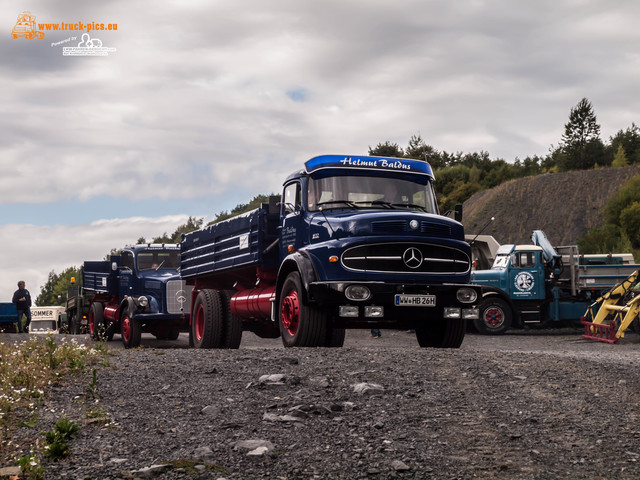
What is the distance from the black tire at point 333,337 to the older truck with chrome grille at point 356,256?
0.01 metres

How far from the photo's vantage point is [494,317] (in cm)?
2289

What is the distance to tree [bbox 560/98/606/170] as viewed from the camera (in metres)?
65.8

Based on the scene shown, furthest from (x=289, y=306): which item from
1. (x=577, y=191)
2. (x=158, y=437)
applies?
(x=577, y=191)

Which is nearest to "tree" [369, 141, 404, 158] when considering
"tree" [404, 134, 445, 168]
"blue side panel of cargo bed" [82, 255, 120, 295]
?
"tree" [404, 134, 445, 168]

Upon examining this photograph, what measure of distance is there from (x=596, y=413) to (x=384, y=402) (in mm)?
1893

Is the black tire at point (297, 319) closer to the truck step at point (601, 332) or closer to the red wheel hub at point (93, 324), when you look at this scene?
the truck step at point (601, 332)

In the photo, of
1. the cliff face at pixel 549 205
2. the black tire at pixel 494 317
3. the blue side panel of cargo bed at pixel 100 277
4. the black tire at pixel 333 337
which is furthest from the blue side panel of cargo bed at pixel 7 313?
the cliff face at pixel 549 205

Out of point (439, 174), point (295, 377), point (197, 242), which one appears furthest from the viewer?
point (439, 174)

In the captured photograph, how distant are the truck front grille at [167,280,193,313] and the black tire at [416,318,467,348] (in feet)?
23.5

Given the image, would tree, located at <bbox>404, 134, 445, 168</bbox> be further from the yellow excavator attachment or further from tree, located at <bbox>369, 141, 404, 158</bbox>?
the yellow excavator attachment

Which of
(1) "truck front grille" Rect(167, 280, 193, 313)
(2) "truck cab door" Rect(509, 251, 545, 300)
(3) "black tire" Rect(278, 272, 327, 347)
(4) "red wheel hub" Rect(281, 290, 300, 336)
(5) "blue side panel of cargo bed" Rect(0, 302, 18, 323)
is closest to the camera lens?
(3) "black tire" Rect(278, 272, 327, 347)

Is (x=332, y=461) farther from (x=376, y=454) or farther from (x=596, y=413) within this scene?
(x=596, y=413)

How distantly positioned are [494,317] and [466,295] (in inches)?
493

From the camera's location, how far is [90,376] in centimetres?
855
